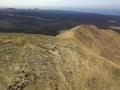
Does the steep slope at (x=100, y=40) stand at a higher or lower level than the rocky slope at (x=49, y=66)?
lower

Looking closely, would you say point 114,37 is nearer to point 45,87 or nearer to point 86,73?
point 86,73

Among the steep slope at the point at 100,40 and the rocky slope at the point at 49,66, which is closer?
the rocky slope at the point at 49,66

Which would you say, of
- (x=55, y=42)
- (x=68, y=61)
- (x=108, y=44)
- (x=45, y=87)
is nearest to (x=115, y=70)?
(x=68, y=61)

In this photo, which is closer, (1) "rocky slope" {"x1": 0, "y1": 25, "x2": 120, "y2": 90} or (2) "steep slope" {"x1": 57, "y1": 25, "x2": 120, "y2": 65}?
(1) "rocky slope" {"x1": 0, "y1": 25, "x2": 120, "y2": 90}

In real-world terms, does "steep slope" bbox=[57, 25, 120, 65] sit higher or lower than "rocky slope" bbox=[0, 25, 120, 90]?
lower
